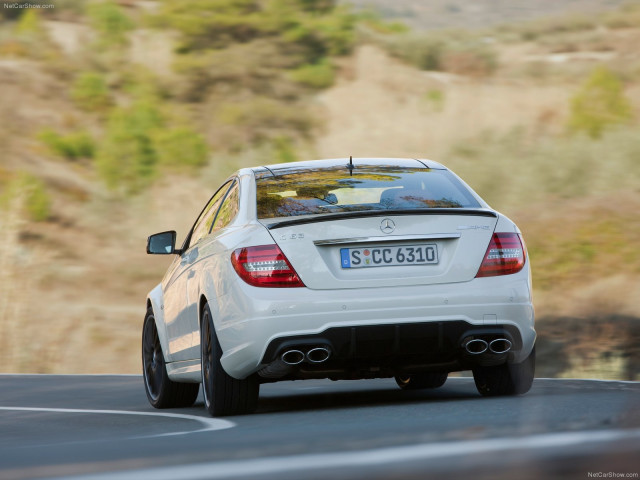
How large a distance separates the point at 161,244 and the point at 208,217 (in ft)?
1.85

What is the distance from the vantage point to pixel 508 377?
8.40m

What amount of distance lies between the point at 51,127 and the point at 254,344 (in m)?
37.1


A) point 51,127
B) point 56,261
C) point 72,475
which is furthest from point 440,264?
point 51,127

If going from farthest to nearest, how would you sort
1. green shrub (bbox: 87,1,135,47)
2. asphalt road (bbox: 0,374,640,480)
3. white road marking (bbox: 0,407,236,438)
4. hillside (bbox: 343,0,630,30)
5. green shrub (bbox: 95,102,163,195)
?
1. hillside (bbox: 343,0,630,30)
2. green shrub (bbox: 87,1,135,47)
3. green shrub (bbox: 95,102,163,195)
4. white road marking (bbox: 0,407,236,438)
5. asphalt road (bbox: 0,374,640,480)

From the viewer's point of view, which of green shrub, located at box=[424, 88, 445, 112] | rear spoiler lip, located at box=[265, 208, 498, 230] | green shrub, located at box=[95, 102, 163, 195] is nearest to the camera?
rear spoiler lip, located at box=[265, 208, 498, 230]

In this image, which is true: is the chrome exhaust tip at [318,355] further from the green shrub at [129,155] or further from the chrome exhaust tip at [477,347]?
the green shrub at [129,155]

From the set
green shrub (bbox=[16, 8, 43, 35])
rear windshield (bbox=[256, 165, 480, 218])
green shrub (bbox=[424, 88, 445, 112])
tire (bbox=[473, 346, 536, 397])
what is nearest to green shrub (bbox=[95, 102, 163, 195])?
green shrub (bbox=[424, 88, 445, 112])

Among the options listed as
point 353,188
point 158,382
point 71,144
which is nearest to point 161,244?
point 158,382

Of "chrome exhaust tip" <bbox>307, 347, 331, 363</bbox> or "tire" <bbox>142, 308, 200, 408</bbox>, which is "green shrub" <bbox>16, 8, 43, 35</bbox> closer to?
"tire" <bbox>142, 308, 200, 408</bbox>

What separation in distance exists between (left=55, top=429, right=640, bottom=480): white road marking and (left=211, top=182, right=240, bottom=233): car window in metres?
3.62

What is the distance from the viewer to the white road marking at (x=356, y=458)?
4555mm

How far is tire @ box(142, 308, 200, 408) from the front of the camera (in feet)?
32.1

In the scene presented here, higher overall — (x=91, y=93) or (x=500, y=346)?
(x=91, y=93)

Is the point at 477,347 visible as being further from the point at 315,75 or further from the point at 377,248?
the point at 315,75
